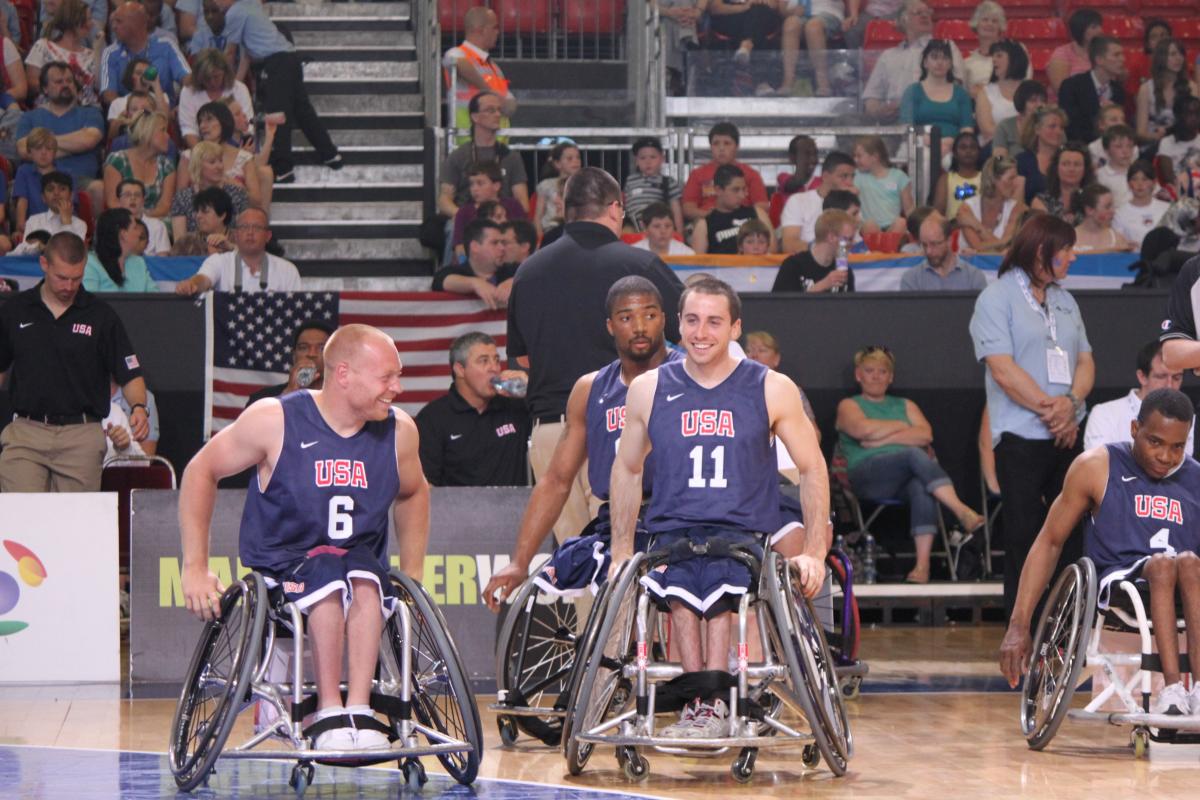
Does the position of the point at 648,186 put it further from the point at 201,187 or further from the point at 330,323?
the point at 201,187

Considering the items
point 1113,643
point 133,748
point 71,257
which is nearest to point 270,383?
point 71,257

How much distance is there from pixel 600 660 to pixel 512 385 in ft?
11.5

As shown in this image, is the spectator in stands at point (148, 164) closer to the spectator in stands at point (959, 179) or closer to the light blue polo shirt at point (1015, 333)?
the spectator in stands at point (959, 179)

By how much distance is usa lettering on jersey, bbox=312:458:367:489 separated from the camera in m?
5.05

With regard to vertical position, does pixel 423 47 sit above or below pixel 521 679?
above

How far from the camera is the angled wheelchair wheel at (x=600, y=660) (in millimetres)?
4848

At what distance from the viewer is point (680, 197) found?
10.9 m

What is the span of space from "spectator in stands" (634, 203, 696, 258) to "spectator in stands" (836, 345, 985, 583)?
50.0 inches

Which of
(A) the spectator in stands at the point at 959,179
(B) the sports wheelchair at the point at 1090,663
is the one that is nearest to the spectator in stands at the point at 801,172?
(A) the spectator in stands at the point at 959,179

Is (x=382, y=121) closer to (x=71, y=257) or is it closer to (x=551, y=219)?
(x=551, y=219)

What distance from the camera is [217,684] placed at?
5.19m

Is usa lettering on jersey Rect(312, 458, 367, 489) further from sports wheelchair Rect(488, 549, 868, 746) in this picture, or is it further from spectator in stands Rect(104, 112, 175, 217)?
spectator in stands Rect(104, 112, 175, 217)

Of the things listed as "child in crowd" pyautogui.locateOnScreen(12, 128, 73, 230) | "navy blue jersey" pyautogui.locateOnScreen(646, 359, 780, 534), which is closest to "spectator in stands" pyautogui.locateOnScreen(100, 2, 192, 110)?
"child in crowd" pyautogui.locateOnScreen(12, 128, 73, 230)

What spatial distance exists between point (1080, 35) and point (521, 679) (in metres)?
8.60
